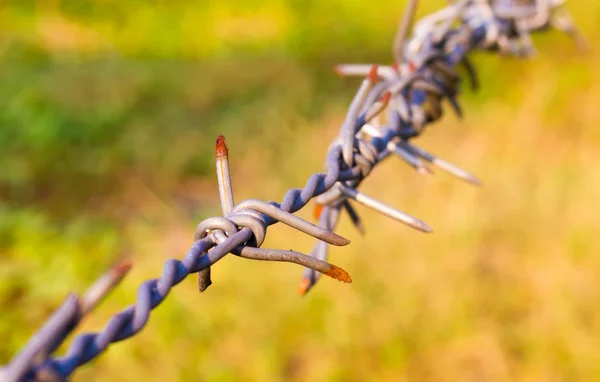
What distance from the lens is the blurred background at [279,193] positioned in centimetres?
143

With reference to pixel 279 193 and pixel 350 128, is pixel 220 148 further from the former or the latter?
pixel 279 193

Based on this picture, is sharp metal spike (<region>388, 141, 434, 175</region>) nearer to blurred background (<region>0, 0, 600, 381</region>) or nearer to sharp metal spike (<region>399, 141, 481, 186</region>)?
sharp metal spike (<region>399, 141, 481, 186</region>)

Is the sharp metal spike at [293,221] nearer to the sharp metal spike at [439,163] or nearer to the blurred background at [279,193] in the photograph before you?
the sharp metal spike at [439,163]

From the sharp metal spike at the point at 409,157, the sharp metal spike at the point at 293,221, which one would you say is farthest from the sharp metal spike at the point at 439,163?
the sharp metal spike at the point at 293,221


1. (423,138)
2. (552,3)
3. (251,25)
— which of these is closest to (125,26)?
(251,25)

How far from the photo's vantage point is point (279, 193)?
241 cm

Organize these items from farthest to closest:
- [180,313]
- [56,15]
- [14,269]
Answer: [56,15] < [14,269] < [180,313]

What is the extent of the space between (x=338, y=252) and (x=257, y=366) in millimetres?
505

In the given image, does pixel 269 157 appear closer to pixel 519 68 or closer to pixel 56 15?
pixel 519 68

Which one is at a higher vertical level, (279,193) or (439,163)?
(439,163)

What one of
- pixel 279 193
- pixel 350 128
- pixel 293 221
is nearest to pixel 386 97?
pixel 350 128

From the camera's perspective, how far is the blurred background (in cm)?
143

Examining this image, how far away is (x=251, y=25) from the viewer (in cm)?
463

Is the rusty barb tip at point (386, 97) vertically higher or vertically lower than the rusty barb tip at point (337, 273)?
higher
